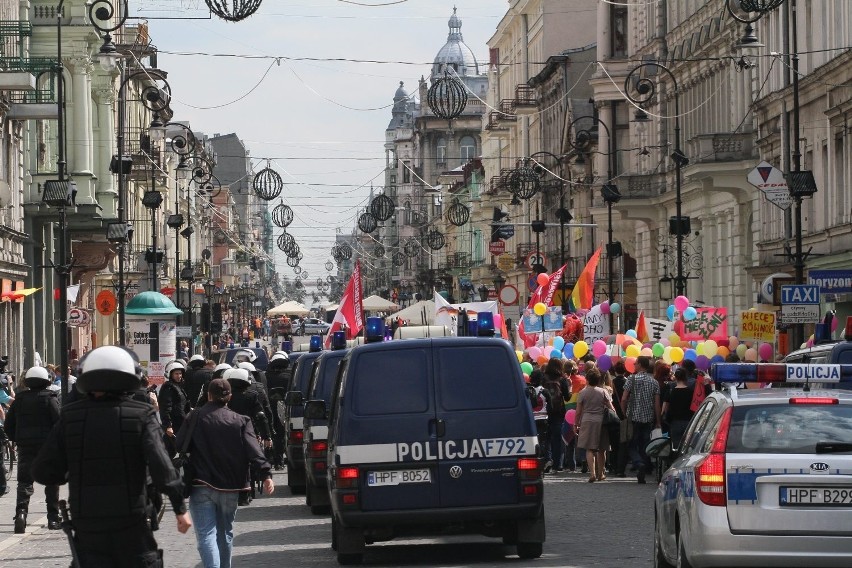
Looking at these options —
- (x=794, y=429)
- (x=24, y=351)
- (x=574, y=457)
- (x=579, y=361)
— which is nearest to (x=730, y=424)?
(x=794, y=429)

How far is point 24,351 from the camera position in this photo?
158ft

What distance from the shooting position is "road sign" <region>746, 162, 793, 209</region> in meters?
34.6

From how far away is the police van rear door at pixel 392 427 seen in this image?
1486 cm

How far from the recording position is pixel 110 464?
9227 millimetres

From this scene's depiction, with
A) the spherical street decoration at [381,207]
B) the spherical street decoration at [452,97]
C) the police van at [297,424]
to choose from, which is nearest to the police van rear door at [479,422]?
the police van at [297,424]

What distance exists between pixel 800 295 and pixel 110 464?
21.9m

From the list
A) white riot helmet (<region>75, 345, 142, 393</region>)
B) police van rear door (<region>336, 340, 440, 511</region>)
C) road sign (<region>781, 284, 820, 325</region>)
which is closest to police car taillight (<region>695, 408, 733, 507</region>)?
white riot helmet (<region>75, 345, 142, 393</region>)

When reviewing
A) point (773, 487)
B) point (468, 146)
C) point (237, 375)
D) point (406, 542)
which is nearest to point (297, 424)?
point (237, 375)

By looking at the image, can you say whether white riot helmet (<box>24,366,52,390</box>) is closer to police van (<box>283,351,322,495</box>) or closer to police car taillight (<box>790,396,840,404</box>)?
police van (<box>283,351,322,495</box>)

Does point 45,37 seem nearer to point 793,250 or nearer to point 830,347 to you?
point 793,250

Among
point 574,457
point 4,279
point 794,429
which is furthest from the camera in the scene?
point 4,279

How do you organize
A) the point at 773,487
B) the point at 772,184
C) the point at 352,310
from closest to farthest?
1. the point at 773,487
2. the point at 772,184
3. the point at 352,310

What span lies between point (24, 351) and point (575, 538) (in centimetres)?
3305

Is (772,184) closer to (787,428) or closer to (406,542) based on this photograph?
(406,542)
